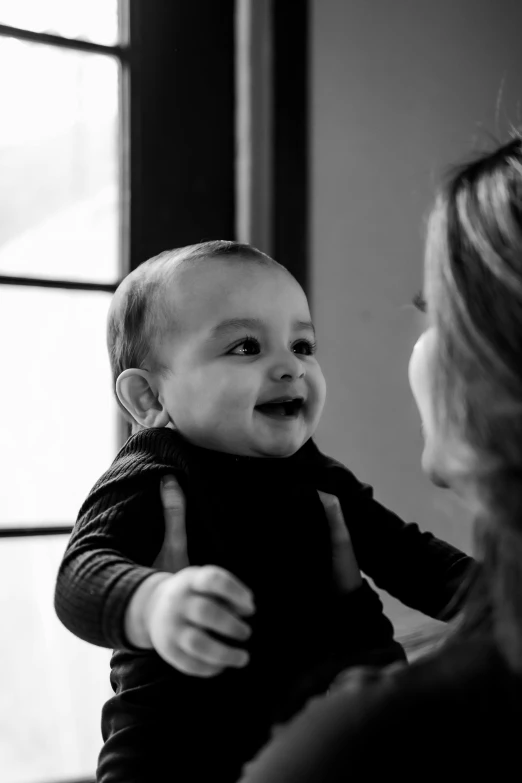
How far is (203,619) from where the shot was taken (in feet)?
1.87

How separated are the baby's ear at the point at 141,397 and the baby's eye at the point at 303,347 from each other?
0.18m

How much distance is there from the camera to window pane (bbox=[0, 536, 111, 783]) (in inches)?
53.0

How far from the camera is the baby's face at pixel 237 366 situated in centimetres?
93

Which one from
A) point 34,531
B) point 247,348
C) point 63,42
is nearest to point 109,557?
point 247,348

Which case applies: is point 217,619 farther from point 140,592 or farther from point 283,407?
point 283,407

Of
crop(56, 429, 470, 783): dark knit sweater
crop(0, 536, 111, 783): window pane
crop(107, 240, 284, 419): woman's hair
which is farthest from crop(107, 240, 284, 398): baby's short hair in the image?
crop(0, 536, 111, 783): window pane

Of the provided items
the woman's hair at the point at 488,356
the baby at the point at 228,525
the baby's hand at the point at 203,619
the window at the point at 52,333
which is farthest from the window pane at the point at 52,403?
the woman's hair at the point at 488,356

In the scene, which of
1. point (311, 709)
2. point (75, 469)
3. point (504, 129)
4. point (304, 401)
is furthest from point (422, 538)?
point (504, 129)

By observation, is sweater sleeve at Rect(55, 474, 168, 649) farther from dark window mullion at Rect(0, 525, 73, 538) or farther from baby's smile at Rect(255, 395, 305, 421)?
dark window mullion at Rect(0, 525, 73, 538)

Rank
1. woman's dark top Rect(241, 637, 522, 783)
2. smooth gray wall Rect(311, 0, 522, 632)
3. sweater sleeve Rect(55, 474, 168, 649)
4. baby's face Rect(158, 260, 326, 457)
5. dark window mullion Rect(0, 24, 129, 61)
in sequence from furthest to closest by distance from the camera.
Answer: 1. smooth gray wall Rect(311, 0, 522, 632)
2. dark window mullion Rect(0, 24, 129, 61)
3. baby's face Rect(158, 260, 326, 457)
4. sweater sleeve Rect(55, 474, 168, 649)
5. woman's dark top Rect(241, 637, 522, 783)

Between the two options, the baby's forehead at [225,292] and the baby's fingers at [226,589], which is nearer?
the baby's fingers at [226,589]

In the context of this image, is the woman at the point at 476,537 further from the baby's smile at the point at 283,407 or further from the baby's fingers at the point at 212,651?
the baby's smile at the point at 283,407

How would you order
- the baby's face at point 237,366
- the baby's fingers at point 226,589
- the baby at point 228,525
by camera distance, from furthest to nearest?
the baby's face at point 237,366, the baby at point 228,525, the baby's fingers at point 226,589

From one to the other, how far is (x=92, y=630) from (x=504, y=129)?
1.51m
